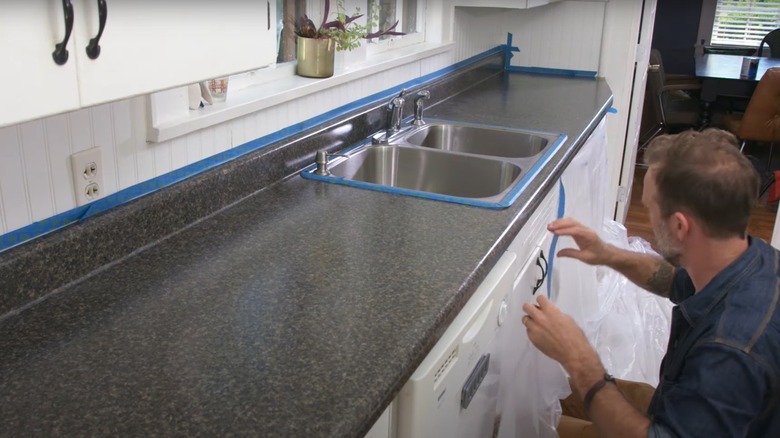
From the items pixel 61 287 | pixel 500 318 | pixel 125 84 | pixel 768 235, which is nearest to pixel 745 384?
pixel 500 318

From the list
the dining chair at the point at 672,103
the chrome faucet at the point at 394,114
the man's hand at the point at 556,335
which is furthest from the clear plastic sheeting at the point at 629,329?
the dining chair at the point at 672,103

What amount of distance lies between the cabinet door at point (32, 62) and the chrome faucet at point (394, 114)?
1655 millimetres

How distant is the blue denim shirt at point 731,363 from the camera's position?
44.9 inches

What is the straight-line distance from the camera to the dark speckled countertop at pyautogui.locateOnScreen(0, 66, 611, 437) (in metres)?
0.92

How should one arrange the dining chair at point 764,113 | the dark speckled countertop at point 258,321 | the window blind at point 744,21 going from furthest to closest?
the window blind at point 744,21, the dining chair at point 764,113, the dark speckled countertop at point 258,321

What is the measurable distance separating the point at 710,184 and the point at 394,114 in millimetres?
1251

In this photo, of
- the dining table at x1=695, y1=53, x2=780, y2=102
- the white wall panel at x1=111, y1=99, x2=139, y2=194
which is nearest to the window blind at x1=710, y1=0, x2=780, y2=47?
the dining table at x1=695, y1=53, x2=780, y2=102

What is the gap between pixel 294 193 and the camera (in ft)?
5.75

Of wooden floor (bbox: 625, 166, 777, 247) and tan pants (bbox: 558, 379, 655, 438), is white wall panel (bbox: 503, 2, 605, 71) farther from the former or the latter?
tan pants (bbox: 558, 379, 655, 438)

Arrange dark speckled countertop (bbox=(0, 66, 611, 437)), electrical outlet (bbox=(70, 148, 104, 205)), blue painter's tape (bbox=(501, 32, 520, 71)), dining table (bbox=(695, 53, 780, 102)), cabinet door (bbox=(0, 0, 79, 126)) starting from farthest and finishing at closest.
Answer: dining table (bbox=(695, 53, 780, 102)) → blue painter's tape (bbox=(501, 32, 520, 71)) → electrical outlet (bbox=(70, 148, 104, 205)) → dark speckled countertop (bbox=(0, 66, 611, 437)) → cabinet door (bbox=(0, 0, 79, 126))

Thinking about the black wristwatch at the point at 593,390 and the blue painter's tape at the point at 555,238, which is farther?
the blue painter's tape at the point at 555,238

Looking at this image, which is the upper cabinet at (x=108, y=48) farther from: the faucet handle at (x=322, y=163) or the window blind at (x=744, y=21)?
the window blind at (x=744, y=21)

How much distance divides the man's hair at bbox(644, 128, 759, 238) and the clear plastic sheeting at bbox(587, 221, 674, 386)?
1.39m

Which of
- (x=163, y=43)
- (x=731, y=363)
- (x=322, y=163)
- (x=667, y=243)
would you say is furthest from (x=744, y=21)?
(x=163, y=43)
